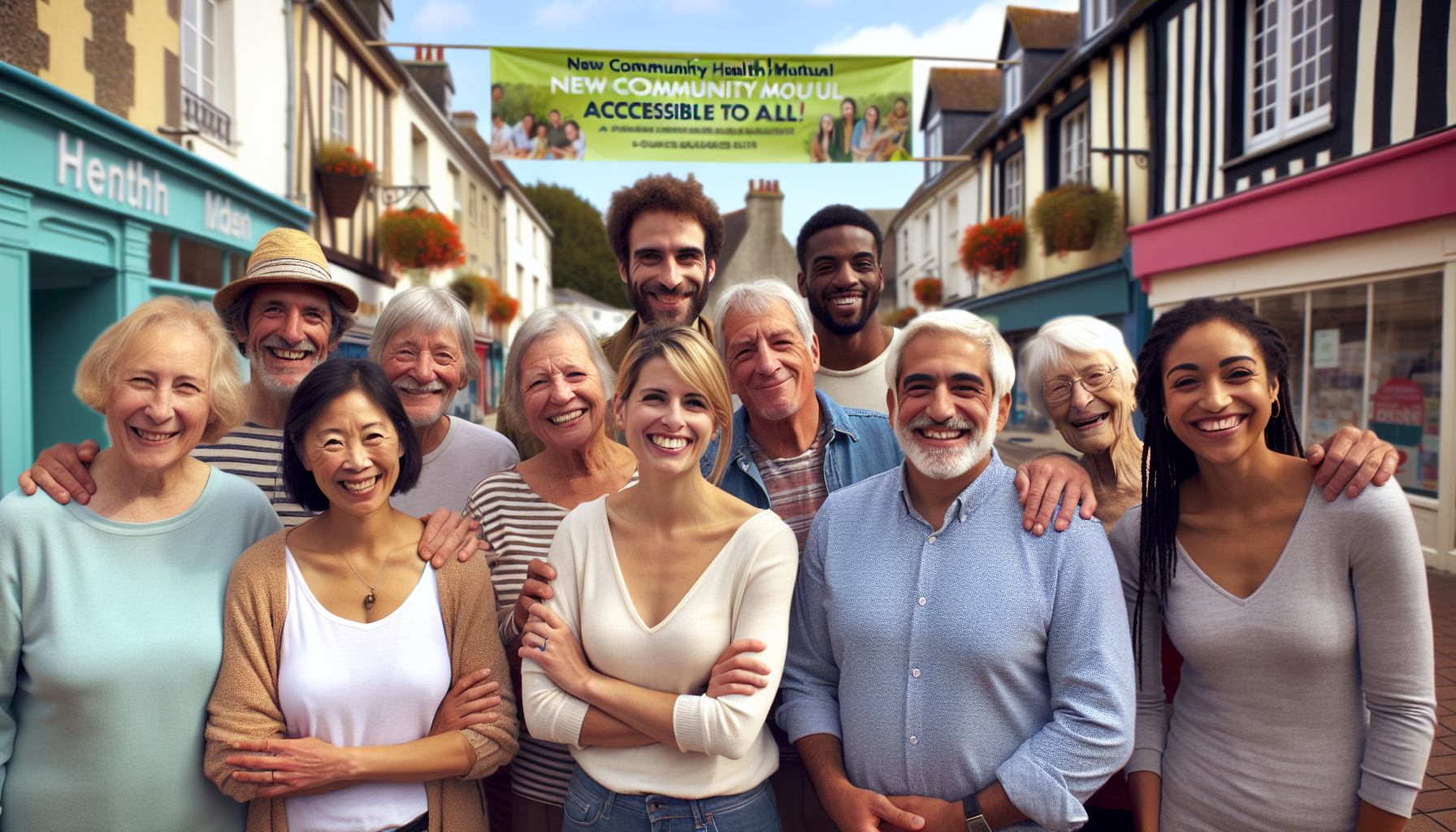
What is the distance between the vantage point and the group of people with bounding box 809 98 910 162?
7977mm

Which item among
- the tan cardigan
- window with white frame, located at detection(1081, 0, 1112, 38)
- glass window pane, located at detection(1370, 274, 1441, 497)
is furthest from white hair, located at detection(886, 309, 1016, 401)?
window with white frame, located at detection(1081, 0, 1112, 38)

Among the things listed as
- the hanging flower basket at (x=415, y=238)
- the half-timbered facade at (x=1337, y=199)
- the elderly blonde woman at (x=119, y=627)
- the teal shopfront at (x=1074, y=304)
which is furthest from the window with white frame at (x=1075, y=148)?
the elderly blonde woman at (x=119, y=627)

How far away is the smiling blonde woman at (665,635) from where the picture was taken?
1889 mm

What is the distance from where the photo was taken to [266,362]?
269 centimetres

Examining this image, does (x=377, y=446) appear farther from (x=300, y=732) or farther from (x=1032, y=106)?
(x=1032, y=106)

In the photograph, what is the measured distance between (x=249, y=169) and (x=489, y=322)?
1112 cm

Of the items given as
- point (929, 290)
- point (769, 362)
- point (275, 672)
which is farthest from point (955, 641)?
point (929, 290)

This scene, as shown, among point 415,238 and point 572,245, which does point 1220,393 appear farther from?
point 572,245

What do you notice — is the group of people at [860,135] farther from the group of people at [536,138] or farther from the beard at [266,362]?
the beard at [266,362]

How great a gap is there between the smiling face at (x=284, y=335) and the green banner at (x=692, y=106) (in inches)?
217

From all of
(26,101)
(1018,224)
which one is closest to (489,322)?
(1018,224)

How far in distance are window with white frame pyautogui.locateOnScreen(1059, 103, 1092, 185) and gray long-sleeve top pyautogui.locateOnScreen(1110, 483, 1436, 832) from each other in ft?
38.4

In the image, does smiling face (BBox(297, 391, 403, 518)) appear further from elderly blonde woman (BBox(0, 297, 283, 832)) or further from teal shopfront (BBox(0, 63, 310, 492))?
teal shopfront (BBox(0, 63, 310, 492))

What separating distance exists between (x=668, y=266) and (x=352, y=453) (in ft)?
5.32
